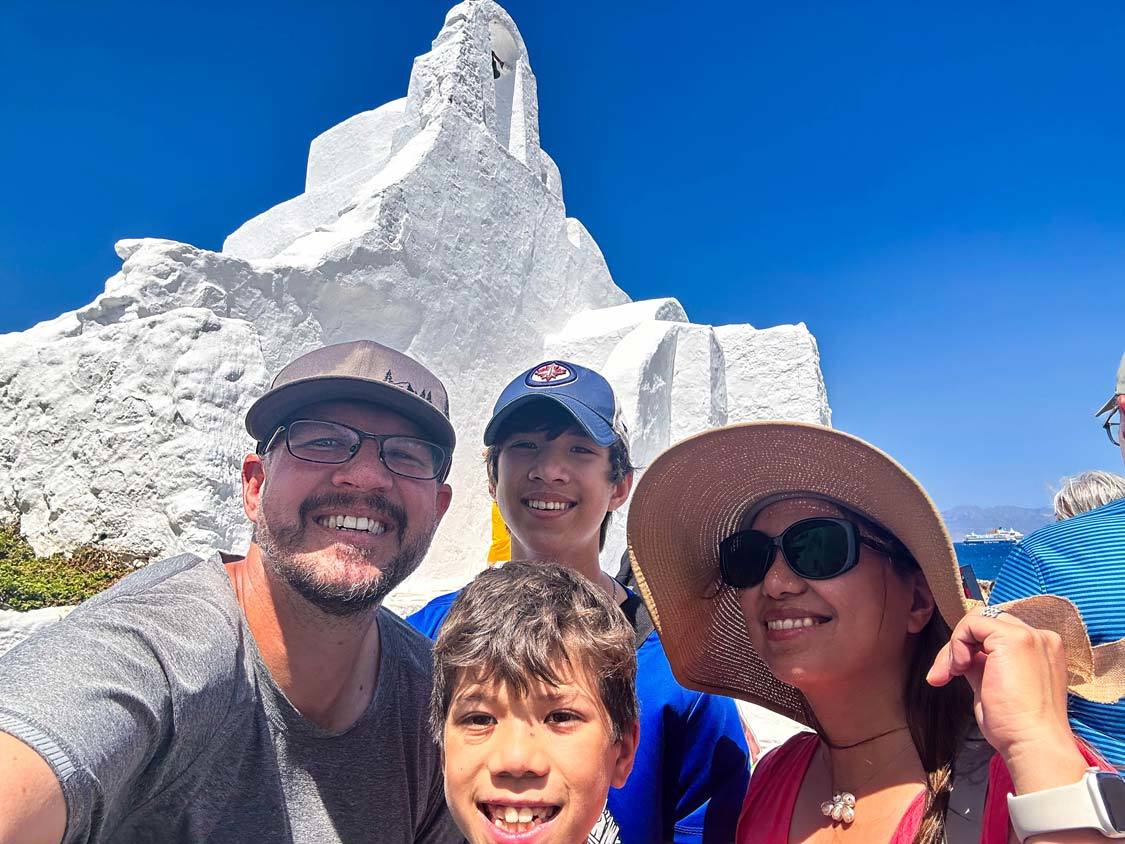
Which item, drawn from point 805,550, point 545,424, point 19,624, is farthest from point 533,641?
point 19,624

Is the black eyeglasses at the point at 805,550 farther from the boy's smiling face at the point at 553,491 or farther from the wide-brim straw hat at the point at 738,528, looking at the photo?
the boy's smiling face at the point at 553,491

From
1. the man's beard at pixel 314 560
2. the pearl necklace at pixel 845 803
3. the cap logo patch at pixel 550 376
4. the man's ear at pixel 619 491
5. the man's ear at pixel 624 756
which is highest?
the cap logo patch at pixel 550 376

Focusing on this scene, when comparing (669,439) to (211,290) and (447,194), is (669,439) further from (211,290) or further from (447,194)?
(211,290)

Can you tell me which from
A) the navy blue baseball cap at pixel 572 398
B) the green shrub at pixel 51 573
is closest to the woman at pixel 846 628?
the navy blue baseball cap at pixel 572 398

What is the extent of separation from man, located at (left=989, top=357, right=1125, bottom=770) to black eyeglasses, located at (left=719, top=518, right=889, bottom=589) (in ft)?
1.23

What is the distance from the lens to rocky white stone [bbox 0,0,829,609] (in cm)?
711

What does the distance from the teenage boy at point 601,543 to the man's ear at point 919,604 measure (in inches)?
29.4

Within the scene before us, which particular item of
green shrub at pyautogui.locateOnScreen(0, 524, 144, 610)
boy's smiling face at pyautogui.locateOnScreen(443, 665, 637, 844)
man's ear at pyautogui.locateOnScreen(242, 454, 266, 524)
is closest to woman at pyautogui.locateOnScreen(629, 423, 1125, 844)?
boy's smiling face at pyautogui.locateOnScreen(443, 665, 637, 844)

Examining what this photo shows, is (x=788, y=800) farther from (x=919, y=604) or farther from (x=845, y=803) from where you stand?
(x=919, y=604)

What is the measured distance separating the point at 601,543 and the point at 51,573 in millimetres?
5920

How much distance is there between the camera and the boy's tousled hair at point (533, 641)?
1.44 m

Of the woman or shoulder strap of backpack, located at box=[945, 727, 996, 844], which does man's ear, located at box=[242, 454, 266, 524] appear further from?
shoulder strap of backpack, located at box=[945, 727, 996, 844]

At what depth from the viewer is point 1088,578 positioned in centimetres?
154

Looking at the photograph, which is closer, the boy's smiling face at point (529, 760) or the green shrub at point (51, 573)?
the boy's smiling face at point (529, 760)
